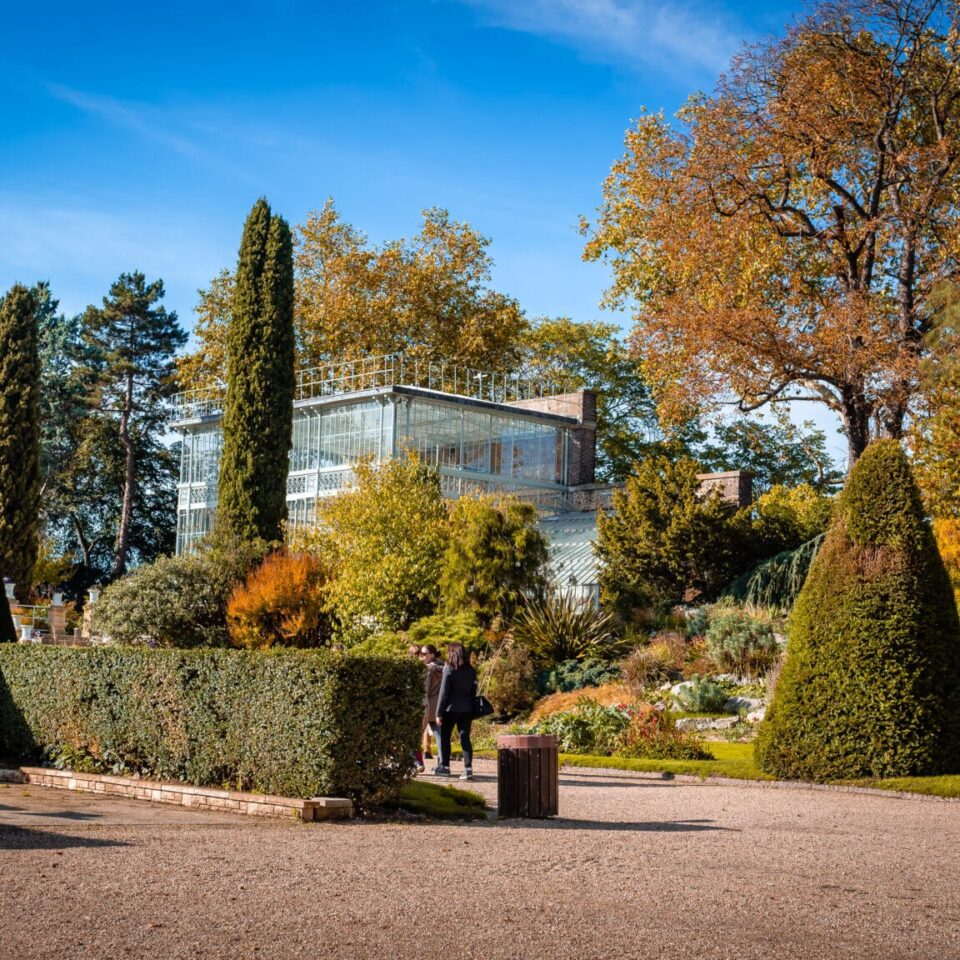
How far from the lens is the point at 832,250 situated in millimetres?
26250

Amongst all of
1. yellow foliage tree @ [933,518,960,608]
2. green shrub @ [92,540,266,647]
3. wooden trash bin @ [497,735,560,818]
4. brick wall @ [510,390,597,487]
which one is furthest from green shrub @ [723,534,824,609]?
wooden trash bin @ [497,735,560,818]

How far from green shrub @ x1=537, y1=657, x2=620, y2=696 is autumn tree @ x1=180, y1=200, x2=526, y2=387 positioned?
71.7 feet

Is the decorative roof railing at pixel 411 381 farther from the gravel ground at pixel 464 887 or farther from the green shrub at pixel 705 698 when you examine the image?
the gravel ground at pixel 464 887

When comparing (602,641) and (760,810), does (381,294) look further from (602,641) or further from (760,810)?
(760,810)

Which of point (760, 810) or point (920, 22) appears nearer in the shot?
point (760, 810)

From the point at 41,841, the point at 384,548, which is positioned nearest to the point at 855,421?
the point at 384,548

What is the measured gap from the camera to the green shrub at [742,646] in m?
21.7

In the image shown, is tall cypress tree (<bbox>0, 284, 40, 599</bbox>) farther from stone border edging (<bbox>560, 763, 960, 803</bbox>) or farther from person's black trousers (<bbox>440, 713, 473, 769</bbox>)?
person's black trousers (<bbox>440, 713, 473, 769</bbox>)

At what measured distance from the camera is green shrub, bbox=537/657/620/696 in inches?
870

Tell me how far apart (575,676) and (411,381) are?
22.9 metres

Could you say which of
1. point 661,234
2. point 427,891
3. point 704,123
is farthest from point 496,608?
point 427,891

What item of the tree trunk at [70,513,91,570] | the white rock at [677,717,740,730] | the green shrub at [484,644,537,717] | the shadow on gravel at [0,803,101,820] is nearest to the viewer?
the shadow on gravel at [0,803,101,820]

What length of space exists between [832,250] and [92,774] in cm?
1939

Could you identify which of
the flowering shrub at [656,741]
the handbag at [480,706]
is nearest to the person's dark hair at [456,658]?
the handbag at [480,706]
